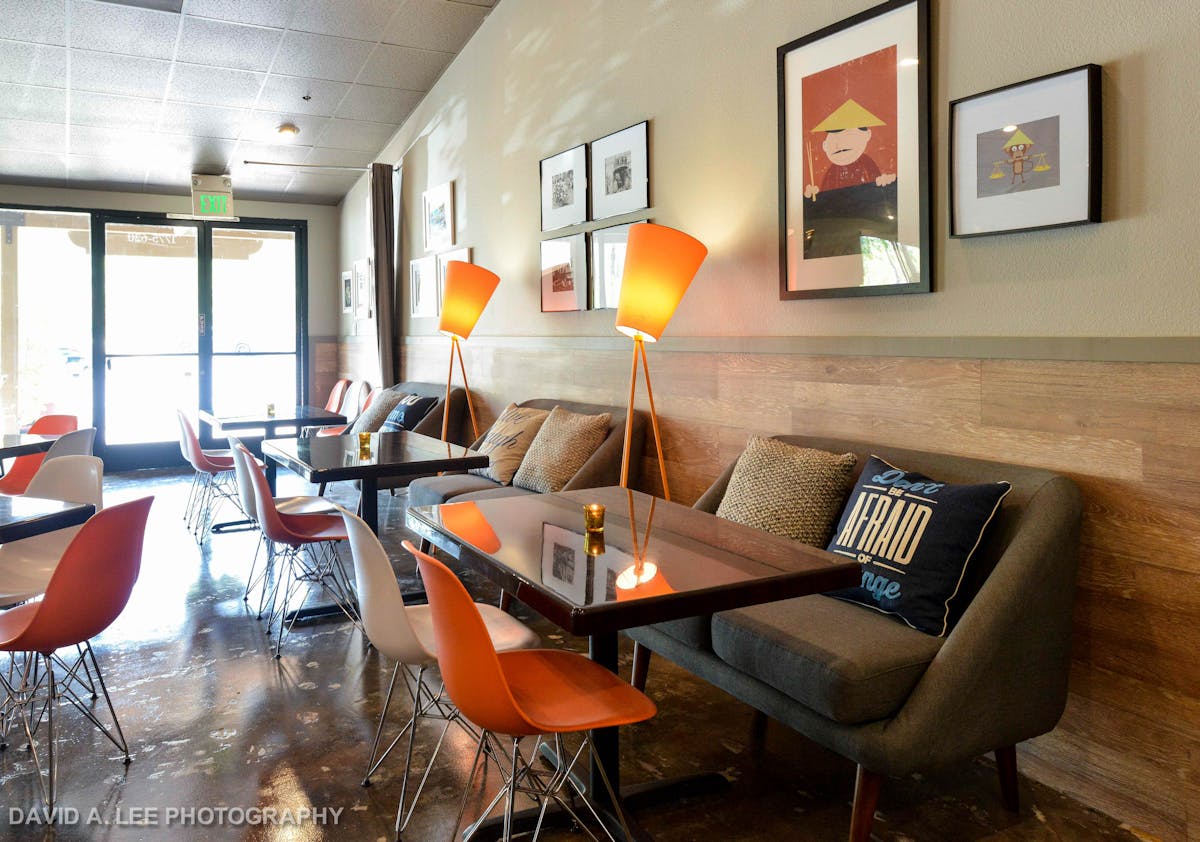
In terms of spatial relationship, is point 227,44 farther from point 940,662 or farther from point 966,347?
point 940,662

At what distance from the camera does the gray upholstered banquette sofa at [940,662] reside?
7.29ft

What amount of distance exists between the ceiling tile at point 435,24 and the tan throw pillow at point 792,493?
178 inches

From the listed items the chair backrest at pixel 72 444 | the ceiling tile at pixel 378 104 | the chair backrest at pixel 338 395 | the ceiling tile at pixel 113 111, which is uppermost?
the ceiling tile at pixel 378 104

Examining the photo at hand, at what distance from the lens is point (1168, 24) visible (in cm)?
238

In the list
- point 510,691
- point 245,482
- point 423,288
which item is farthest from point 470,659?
point 423,288

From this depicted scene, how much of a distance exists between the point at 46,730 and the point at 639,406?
2880 mm

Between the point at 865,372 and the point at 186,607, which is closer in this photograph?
the point at 865,372

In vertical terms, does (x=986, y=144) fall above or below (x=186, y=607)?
above

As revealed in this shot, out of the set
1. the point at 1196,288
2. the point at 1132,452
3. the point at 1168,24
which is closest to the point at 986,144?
the point at 1168,24

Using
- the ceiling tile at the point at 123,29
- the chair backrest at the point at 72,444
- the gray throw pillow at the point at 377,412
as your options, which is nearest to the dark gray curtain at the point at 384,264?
the gray throw pillow at the point at 377,412

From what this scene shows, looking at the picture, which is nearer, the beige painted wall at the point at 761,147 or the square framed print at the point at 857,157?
the beige painted wall at the point at 761,147

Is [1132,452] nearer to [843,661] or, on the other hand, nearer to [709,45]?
[843,661]

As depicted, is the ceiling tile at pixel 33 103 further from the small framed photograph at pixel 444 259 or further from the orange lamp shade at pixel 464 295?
the orange lamp shade at pixel 464 295

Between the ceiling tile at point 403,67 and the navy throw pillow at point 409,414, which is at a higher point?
the ceiling tile at point 403,67
